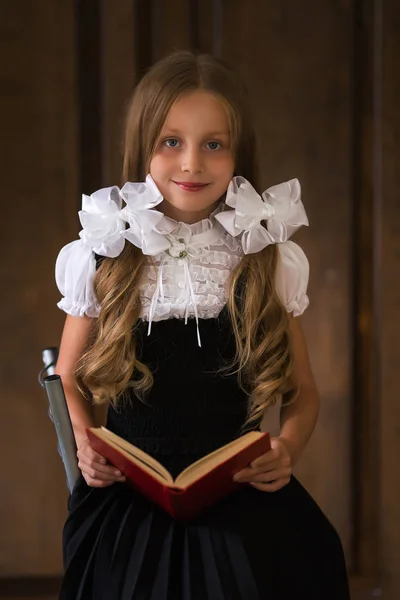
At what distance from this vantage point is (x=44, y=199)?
4.51 feet

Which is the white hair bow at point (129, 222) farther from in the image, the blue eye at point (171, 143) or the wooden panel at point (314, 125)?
the wooden panel at point (314, 125)

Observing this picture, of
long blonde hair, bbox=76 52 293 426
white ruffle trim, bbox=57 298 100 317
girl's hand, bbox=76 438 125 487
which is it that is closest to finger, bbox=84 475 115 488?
girl's hand, bbox=76 438 125 487

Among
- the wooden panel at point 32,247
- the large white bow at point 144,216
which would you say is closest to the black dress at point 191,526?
the large white bow at point 144,216

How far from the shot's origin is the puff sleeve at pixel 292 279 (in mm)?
1063

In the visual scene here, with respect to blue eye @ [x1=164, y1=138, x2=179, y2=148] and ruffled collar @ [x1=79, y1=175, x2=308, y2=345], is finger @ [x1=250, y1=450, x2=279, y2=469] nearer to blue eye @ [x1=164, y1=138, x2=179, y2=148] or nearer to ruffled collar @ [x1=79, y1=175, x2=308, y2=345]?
ruffled collar @ [x1=79, y1=175, x2=308, y2=345]

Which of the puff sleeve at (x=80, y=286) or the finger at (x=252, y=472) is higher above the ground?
the puff sleeve at (x=80, y=286)

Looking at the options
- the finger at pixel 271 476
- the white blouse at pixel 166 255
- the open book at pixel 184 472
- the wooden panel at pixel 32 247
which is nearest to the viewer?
the open book at pixel 184 472

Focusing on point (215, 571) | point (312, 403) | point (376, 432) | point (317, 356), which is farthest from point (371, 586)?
point (215, 571)

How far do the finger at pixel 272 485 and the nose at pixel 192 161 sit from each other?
388 mm

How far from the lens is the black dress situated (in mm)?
871

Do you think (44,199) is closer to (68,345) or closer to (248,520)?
(68,345)

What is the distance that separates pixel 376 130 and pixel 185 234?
0.53 m

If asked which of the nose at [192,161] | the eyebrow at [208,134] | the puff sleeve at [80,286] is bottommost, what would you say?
the puff sleeve at [80,286]

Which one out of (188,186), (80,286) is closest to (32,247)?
(80,286)
